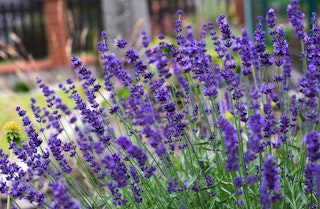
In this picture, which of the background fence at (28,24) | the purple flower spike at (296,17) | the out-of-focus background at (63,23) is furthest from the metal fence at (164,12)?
the purple flower spike at (296,17)

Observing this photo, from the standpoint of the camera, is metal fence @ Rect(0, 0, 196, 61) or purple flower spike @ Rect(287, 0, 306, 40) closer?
purple flower spike @ Rect(287, 0, 306, 40)

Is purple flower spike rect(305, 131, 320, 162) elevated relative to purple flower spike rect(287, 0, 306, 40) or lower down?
lower down

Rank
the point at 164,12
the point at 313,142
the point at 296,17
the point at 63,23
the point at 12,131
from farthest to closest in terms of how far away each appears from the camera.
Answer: the point at 164,12, the point at 63,23, the point at 12,131, the point at 296,17, the point at 313,142

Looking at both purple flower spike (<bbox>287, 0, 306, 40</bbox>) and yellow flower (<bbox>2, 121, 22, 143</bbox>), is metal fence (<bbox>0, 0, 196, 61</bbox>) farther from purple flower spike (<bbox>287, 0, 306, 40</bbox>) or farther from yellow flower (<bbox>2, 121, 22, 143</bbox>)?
purple flower spike (<bbox>287, 0, 306, 40</bbox>)

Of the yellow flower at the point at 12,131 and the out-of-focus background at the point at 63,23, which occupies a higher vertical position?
the yellow flower at the point at 12,131

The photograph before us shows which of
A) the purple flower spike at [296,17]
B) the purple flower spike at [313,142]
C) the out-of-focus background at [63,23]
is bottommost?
the out-of-focus background at [63,23]

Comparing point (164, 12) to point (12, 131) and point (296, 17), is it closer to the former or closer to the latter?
point (12, 131)

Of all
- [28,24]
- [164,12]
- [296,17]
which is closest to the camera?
[296,17]


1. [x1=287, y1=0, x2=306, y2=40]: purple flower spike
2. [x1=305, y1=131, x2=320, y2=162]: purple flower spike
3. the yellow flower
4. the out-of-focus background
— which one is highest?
[x1=287, y1=0, x2=306, y2=40]: purple flower spike

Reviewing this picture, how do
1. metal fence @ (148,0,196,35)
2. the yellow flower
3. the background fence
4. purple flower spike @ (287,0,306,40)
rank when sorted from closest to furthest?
purple flower spike @ (287,0,306,40), the yellow flower, metal fence @ (148,0,196,35), the background fence

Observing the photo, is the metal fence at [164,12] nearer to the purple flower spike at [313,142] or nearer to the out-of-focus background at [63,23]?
the out-of-focus background at [63,23]

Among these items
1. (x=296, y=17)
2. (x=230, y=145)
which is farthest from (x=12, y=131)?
(x=230, y=145)

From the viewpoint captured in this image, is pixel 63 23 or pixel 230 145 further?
pixel 63 23

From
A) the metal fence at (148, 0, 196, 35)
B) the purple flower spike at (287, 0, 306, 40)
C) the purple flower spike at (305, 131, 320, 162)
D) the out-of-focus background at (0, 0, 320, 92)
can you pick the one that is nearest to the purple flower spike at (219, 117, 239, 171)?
the purple flower spike at (305, 131, 320, 162)
